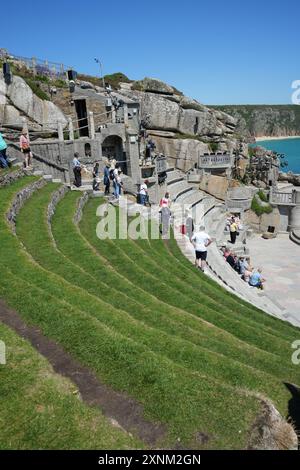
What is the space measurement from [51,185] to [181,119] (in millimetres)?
27920

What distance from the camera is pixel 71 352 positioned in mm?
7461

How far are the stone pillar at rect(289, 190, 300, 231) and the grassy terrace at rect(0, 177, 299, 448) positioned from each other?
70.9 ft

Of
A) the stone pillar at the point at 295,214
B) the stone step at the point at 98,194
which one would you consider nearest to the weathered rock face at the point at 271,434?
the stone step at the point at 98,194

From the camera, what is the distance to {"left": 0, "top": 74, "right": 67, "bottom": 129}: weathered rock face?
30953 mm

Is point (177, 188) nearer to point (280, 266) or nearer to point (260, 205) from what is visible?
point (260, 205)

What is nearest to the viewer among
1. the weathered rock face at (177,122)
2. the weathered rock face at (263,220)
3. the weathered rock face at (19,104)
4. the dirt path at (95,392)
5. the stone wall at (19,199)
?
the dirt path at (95,392)

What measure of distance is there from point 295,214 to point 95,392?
31.5 metres

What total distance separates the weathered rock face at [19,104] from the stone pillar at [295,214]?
22.1 meters

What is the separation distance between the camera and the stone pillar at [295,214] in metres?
33.9

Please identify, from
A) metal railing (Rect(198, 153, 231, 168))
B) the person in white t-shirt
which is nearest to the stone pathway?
the person in white t-shirt

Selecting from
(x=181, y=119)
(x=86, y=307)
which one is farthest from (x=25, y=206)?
(x=181, y=119)

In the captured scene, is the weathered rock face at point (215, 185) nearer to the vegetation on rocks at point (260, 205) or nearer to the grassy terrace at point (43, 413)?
Result: the vegetation on rocks at point (260, 205)

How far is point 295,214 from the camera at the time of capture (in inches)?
1342

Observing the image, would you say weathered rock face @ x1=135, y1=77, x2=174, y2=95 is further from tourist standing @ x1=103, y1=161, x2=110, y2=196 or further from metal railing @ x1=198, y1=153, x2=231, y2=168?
tourist standing @ x1=103, y1=161, x2=110, y2=196
